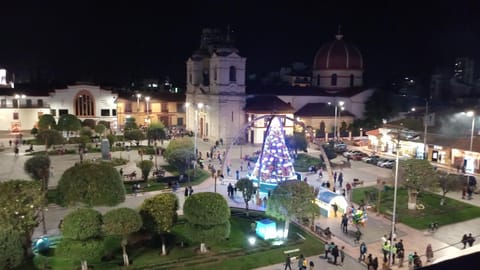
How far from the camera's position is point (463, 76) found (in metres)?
102

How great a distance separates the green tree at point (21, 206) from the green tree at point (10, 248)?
2.98 ft

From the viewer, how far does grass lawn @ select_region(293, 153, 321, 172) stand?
4196 centimetres

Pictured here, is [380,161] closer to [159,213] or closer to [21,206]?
[159,213]

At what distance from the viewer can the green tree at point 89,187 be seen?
22.0 meters

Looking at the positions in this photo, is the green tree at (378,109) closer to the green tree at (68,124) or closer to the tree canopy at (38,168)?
the green tree at (68,124)

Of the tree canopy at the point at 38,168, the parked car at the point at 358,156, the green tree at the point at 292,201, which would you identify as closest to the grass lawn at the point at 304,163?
the parked car at the point at 358,156

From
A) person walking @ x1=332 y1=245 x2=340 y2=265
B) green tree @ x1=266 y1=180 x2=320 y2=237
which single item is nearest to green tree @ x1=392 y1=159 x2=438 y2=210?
green tree @ x1=266 y1=180 x2=320 y2=237

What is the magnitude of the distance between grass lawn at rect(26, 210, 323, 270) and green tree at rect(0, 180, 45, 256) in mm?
2001

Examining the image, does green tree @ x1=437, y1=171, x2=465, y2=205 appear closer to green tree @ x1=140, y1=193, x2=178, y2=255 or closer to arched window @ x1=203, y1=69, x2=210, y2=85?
green tree @ x1=140, y1=193, x2=178, y2=255

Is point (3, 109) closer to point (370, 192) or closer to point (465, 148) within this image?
point (370, 192)

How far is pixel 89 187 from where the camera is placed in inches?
868

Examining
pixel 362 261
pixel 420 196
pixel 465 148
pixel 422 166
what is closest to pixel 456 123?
pixel 465 148

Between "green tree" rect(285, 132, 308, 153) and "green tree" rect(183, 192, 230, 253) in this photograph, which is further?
"green tree" rect(285, 132, 308, 153)

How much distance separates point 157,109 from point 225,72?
19672 millimetres
